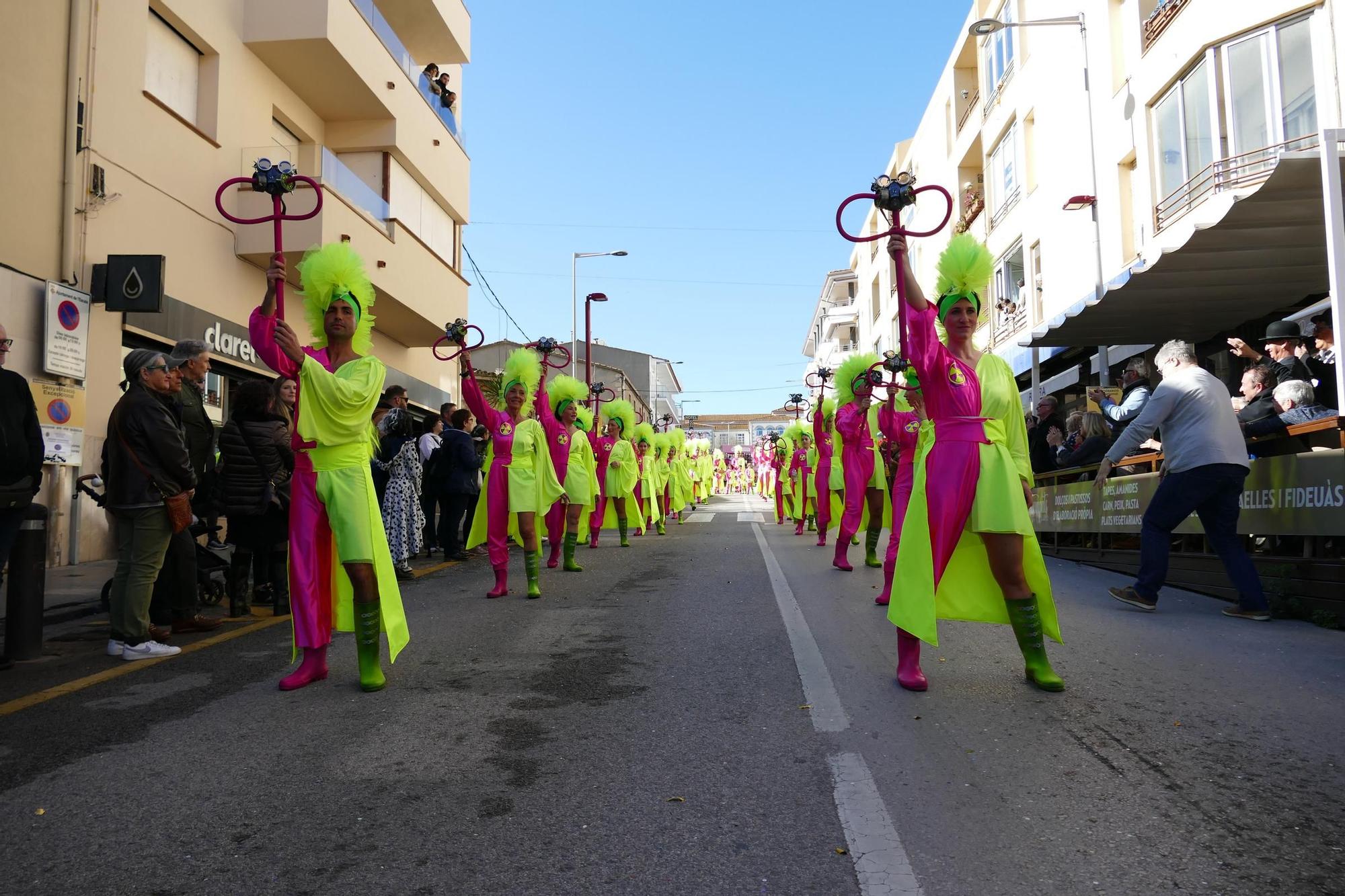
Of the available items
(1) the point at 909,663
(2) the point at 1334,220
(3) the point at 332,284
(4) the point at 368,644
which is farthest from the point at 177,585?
(2) the point at 1334,220

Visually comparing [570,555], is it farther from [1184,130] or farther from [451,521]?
[1184,130]

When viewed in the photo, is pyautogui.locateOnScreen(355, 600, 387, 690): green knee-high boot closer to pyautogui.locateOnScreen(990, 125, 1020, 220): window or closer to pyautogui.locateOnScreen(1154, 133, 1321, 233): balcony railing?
pyautogui.locateOnScreen(1154, 133, 1321, 233): balcony railing

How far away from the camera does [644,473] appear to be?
57.7 feet

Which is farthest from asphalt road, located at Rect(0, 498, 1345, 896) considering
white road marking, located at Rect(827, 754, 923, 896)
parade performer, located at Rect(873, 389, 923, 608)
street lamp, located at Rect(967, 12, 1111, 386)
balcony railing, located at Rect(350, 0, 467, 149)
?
balcony railing, located at Rect(350, 0, 467, 149)

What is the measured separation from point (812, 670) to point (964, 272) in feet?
7.16

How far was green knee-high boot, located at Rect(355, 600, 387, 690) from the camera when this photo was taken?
4.62m

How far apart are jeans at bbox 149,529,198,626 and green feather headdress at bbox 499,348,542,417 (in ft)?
10.3

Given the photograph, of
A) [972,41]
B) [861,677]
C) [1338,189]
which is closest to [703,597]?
[861,677]

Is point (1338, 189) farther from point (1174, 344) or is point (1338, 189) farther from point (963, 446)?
point (963, 446)

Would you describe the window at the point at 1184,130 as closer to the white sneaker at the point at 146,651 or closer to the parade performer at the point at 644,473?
the parade performer at the point at 644,473

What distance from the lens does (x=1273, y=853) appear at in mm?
2572

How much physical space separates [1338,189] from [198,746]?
291 inches

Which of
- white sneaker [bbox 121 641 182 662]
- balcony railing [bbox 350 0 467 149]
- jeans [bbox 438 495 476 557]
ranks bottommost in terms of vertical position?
white sneaker [bbox 121 641 182 662]

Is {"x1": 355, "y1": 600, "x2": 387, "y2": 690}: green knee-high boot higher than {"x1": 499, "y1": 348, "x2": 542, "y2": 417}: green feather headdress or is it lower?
lower
